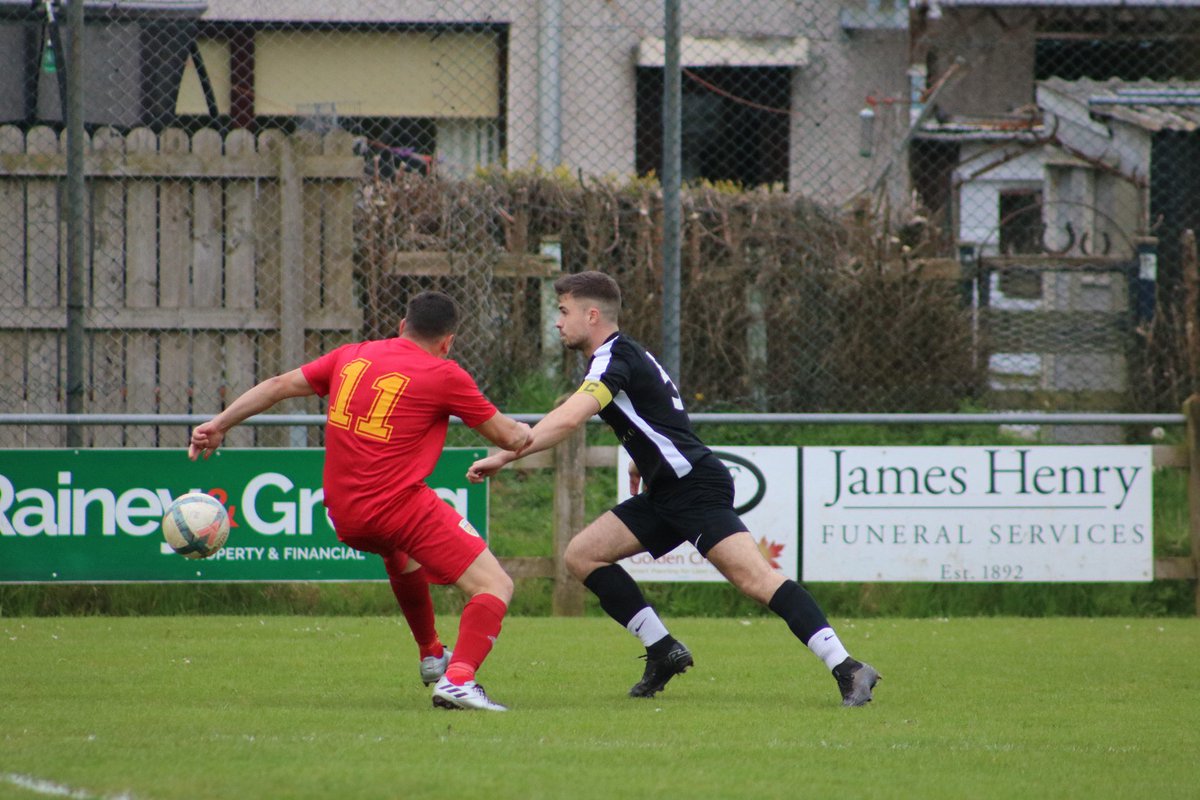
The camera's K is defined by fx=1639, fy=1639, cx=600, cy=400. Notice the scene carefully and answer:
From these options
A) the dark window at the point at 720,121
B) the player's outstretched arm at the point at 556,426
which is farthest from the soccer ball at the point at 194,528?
the dark window at the point at 720,121

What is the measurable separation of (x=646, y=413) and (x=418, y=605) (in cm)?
134

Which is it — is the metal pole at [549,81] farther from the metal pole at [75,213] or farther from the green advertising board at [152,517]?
the green advertising board at [152,517]

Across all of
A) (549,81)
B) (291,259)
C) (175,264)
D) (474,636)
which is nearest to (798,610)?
(474,636)

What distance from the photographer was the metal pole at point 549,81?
15859mm

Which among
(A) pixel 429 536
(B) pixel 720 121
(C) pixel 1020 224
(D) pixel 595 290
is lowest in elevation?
(A) pixel 429 536

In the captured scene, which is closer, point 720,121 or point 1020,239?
point 1020,239

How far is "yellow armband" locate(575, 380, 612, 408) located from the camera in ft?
22.4

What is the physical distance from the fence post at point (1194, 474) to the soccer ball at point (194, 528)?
6797 mm

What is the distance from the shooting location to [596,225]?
13.2m

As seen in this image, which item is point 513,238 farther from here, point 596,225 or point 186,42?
point 186,42

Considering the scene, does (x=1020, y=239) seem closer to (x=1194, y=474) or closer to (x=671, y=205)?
(x=1194, y=474)

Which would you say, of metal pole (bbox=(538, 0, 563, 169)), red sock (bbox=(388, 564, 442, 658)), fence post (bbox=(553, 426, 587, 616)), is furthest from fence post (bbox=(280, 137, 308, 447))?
red sock (bbox=(388, 564, 442, 658))

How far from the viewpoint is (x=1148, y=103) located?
17000 mm

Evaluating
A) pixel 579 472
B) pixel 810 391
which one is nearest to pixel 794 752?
pixel 579 472
